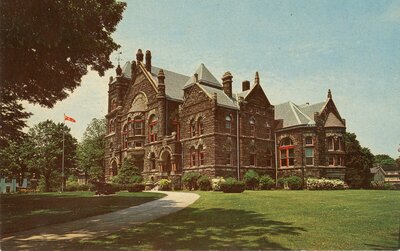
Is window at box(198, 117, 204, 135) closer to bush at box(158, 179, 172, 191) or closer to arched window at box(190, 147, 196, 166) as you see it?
arched window at box(190, 147, 196, 166)

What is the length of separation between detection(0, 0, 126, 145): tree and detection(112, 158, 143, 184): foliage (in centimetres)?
2121

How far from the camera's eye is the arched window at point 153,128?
4475 centimetres

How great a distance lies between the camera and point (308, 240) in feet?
35.5

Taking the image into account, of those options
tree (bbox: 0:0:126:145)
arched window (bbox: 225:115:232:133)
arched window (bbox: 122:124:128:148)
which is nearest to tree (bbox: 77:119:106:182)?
arched window (bbox: 122:124:128:148)

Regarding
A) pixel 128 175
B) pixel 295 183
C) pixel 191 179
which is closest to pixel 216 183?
pixel 191 179

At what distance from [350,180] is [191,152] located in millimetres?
20224

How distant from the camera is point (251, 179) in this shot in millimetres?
37812

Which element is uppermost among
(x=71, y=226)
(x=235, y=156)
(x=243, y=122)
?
(x=243, y=122)

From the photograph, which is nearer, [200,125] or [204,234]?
[204,234]

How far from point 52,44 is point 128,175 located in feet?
101

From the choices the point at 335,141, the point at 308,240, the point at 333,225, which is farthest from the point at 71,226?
the point at 335,141

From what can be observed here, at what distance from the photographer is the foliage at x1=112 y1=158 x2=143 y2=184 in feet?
135

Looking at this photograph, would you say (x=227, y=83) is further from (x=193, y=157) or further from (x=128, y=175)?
(x=128, y=175)

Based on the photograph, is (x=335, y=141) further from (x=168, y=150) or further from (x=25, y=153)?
(x=25, y=153)
